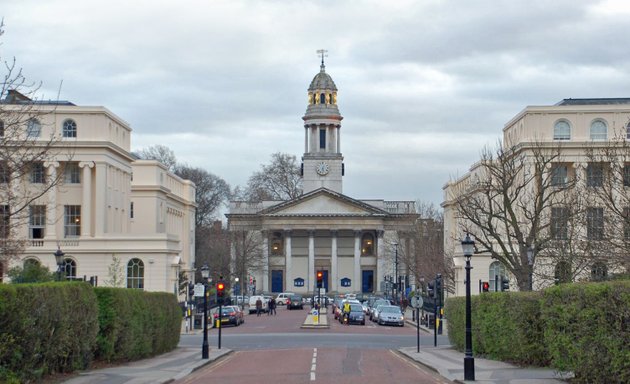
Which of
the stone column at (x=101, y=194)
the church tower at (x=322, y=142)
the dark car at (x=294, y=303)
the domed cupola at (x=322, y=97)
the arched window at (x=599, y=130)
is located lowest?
the dark car at (x=294, y=303)

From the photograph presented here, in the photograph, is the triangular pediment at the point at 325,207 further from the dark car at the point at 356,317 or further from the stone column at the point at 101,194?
the dark car at the point at 356,317

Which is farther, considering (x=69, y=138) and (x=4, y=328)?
(x=69, y=138)

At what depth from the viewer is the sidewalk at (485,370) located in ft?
92.5

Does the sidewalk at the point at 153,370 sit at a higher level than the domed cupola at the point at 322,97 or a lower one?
lower

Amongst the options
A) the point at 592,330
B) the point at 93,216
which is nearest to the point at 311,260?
the point at 93,216

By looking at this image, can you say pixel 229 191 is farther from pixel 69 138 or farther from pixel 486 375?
pixel 486 375

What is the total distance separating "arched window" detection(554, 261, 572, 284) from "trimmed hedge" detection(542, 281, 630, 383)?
66.2 ft

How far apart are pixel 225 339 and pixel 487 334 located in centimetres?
2427

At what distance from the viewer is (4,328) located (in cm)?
2312

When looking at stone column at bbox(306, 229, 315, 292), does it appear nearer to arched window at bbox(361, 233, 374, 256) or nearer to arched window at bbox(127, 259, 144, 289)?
arched window at bbox(361, 233, 374, 256)

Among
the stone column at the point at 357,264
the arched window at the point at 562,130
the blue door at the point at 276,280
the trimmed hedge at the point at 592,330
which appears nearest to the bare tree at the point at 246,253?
the blue door at the point at 276,280

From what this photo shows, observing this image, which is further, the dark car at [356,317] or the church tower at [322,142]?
the church tower at [322,142]

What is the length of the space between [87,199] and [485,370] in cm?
6130

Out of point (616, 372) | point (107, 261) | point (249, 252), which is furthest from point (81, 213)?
point (616, 372)
